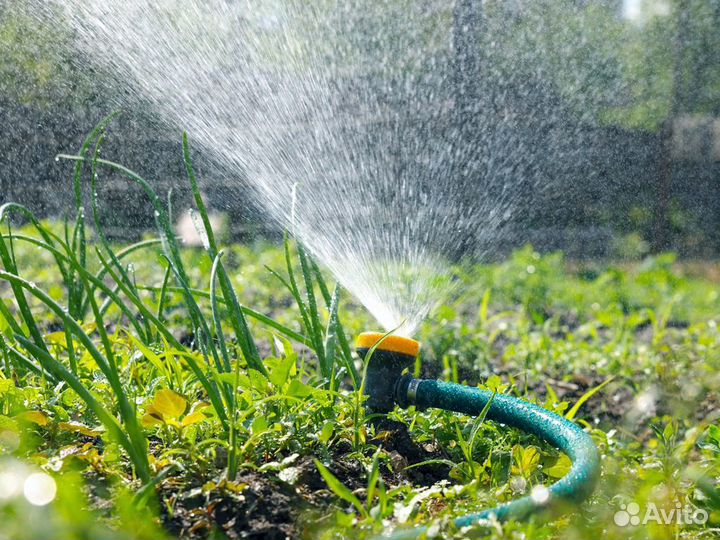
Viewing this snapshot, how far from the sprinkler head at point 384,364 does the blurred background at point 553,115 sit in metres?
3.34

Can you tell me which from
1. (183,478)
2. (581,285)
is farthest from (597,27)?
(183,478)

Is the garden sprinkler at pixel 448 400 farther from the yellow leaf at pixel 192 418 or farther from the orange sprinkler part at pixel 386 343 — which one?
the yellow leaf at pixel 192 418

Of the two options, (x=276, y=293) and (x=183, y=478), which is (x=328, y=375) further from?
(x=276, y=293)

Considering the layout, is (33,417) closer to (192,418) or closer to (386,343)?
(192,418)

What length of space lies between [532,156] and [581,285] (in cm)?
162

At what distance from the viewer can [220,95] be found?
11.8 ft

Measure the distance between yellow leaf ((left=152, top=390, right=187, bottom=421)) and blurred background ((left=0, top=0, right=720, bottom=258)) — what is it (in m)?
3.62

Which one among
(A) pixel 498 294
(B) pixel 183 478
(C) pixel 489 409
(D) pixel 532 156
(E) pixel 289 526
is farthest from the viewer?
(D) pixel 532 156

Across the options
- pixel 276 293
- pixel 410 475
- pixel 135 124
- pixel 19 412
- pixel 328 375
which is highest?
pixel 135 124

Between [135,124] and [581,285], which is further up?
[135,124]

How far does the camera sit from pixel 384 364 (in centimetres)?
174

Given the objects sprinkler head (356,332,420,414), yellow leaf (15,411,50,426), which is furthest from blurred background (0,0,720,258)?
yellow leaf (15,411,50,426)

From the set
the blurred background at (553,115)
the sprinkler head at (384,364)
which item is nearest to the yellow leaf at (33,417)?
the sprinkler head at (384,364)

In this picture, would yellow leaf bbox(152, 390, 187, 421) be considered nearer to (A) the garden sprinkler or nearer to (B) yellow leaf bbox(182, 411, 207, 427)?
(B) yellow leaf bbox(182, 411, 207, 427)
